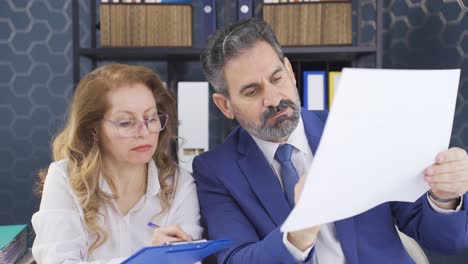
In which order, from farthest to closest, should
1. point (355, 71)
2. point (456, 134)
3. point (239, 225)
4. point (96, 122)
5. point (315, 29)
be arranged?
1. point (456, 134)
2. point (315, 29)
3. point (96, 122)
4. point (239, 225)
5. point (355, 71)

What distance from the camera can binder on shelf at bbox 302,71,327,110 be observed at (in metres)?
2.60

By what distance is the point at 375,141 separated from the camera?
0.96 metres

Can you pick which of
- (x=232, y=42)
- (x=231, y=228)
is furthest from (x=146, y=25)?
(x=231, y=228)

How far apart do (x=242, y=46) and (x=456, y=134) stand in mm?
1907

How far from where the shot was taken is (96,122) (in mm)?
1467

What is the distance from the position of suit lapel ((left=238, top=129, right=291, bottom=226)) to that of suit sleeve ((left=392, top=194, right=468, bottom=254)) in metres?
0.31

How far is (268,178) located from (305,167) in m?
0.11

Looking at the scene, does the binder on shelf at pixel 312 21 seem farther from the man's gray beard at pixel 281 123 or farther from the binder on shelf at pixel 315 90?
the man's gray beard at pixel 281 123

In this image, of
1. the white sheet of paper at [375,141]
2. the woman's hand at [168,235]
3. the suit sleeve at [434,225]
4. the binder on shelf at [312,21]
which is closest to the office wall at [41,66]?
the binder on shelf at [312,21]

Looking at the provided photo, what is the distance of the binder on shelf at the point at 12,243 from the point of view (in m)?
1.44

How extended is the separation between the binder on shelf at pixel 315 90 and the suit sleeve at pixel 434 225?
3.91 ft

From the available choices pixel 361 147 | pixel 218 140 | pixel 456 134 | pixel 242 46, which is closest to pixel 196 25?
pixel 218 140

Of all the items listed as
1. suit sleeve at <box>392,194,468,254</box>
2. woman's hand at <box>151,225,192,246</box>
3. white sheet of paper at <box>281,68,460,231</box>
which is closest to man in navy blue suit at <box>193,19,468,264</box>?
suit sleeve at <box>392,194,468,254</box>

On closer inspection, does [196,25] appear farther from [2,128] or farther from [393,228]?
[393,228]
